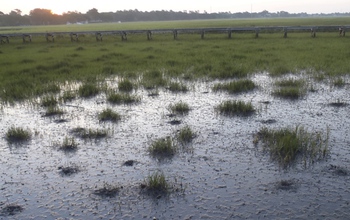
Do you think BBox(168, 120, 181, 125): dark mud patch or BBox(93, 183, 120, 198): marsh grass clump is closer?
BBox(93, 183, 120, 198): marsh grass clump

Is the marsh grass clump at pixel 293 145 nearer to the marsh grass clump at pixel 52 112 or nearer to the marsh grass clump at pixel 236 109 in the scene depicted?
the marsh grass clump at pixel 236 109

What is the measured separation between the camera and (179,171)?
497 centimetres

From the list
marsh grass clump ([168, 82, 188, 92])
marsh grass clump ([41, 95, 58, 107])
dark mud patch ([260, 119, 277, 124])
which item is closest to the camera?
dark mud patch ([260, 119, 277, 124])

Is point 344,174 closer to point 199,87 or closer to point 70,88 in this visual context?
point 199,87

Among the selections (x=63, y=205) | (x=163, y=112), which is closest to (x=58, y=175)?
(x=63, y=205)

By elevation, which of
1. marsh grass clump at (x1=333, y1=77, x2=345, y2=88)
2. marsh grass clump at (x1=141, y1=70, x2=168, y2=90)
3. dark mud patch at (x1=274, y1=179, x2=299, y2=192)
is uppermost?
marsh grass clump at (x1=141, y1=70, x2=168, y2=90)

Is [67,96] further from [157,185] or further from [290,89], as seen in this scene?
[290,89]

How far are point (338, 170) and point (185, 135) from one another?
272 centimetres

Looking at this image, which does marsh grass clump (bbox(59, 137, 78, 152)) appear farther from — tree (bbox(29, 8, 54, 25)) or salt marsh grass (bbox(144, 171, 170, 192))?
tree (bbox(29, 8, 54, 25))

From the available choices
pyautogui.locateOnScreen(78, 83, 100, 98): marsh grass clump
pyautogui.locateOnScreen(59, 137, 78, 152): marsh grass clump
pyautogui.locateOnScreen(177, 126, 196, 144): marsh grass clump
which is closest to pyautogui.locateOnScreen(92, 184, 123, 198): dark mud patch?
pyautogui.locateOnScreen(59, 137, 78, 152): marsh grass clump

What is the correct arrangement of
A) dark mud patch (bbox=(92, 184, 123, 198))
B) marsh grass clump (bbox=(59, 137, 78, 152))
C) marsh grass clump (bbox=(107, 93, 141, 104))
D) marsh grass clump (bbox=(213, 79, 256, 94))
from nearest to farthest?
1. dark mud patch (bbox=(92, 184, 123, 198))
2. marsh grass clump (bbox=(59, 137, 78, 152))
3. marsh grass clump (bbox=(107, 93, 141, 104))
4. marsh grass clump (bbox=(213, 79, 256, 94))

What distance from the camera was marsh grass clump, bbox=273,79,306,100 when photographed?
Answer: 29.6 ft

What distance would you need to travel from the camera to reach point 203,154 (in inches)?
218

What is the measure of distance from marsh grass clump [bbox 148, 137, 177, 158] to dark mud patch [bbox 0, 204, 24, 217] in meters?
2.24
